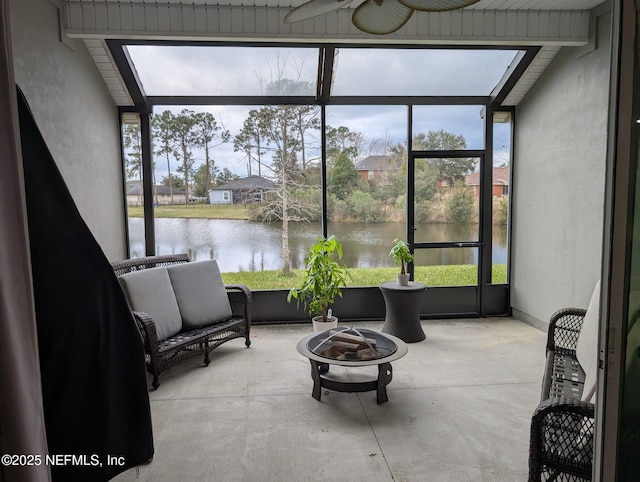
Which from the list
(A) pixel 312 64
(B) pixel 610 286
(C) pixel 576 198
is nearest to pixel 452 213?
(C) pixel 576 198

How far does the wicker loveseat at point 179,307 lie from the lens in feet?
11.2

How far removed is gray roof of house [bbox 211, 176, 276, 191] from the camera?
509 centimetres

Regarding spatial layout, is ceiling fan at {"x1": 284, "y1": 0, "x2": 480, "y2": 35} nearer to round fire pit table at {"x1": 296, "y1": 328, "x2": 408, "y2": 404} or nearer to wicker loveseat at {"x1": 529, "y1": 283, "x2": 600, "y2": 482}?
wicker loveseat at {"x1": 529, "y1": 283, "x2": 600, "y2": 482}

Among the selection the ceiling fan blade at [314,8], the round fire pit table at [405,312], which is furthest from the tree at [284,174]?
the ceiling fan blade at [314,8]

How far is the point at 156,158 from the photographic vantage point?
5.03 meters

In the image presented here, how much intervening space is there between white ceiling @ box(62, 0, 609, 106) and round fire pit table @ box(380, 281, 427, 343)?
2.42 m

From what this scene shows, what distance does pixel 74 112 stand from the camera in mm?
3883

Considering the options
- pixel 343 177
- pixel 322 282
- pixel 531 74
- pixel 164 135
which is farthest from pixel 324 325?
pixel 531 74

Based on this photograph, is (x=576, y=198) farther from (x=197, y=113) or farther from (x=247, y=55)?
(x=197, y=113)

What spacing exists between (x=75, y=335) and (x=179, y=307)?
8.10 feet

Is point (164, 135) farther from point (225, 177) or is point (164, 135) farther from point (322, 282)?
point (322, 282)

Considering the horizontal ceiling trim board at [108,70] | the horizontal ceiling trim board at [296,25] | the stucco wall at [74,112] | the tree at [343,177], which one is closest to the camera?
the stucco wall at [74,112]

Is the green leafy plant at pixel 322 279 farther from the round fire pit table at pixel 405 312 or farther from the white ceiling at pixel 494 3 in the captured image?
the white ceiling at pixel 494 3

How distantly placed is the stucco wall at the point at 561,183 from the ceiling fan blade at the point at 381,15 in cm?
251
